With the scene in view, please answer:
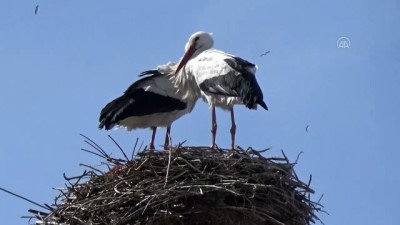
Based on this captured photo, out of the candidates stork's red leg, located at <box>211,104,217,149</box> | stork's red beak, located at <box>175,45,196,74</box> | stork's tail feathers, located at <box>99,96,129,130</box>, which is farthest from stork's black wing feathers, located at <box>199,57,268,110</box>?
stork's tail feathers, located at <box>99,96,129,130</box>

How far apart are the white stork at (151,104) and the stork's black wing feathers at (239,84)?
0.84 metres

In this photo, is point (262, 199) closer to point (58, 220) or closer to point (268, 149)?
point (268, 149)

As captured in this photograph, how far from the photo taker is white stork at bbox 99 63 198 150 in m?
10.3

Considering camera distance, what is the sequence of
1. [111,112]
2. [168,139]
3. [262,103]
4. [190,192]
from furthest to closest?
[111,112], [168,139], [262,103], [190,192]

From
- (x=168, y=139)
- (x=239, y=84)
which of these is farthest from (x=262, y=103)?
(x=168, y=139)

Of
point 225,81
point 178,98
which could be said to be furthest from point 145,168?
point 178,98

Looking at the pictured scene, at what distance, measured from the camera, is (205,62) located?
966cm

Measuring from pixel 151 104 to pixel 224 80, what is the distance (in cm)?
131

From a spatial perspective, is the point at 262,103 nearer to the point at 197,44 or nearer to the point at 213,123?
the point at 213,123

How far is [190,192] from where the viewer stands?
7.19 meters

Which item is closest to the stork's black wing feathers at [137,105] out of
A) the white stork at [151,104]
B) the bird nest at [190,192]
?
the white stork at [151,104]

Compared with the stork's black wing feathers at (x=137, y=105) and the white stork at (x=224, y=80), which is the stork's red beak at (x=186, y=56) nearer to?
the white stork at (x=224, y=80)

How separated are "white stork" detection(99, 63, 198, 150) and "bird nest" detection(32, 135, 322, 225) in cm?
252

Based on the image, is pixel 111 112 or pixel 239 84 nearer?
pixel 239 84
